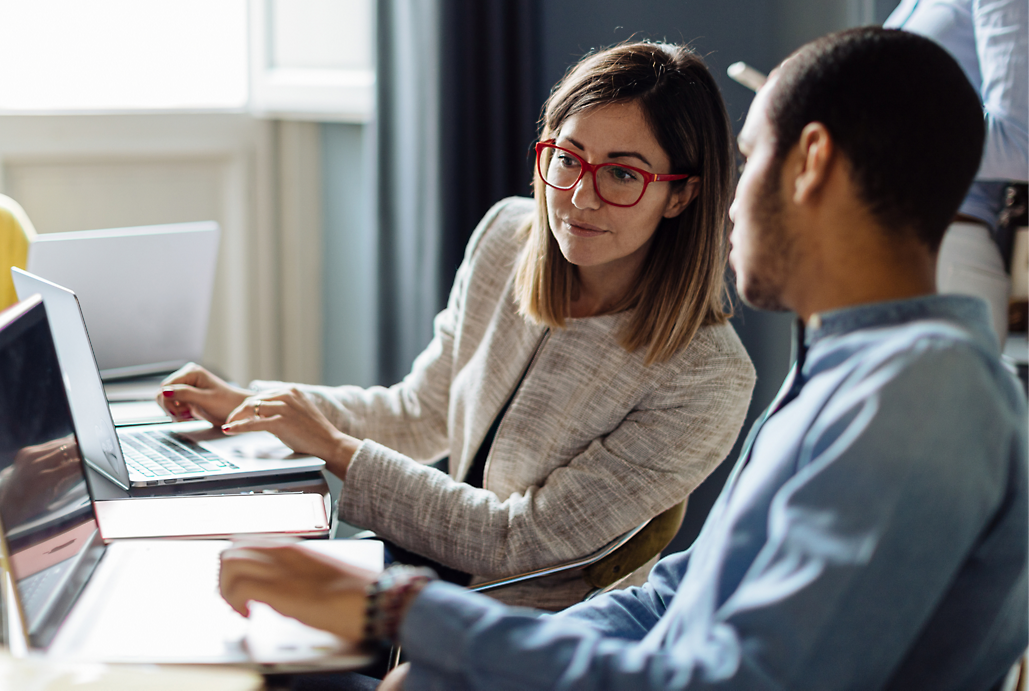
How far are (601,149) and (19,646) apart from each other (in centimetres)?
95

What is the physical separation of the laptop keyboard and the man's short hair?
914 mm

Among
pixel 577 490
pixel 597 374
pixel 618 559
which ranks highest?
pixel 597 374

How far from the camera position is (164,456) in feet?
4.28

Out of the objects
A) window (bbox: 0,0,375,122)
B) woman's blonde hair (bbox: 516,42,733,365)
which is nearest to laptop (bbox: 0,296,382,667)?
woman's blonde hair (bbox: 516,42,733,365)

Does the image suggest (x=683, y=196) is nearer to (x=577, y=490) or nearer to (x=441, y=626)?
(x=577, y=490)

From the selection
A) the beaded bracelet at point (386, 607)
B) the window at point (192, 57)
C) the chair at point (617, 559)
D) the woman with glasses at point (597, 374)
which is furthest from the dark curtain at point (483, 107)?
the beaded bracelet at point (386, 607)

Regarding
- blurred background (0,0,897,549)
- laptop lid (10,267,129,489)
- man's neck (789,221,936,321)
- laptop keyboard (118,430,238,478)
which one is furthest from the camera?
blurred background (0,0,897,549)

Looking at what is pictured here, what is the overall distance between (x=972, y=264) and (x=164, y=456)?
1.57 metres

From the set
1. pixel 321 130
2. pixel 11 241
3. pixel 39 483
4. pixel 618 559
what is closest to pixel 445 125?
pixel 321 130

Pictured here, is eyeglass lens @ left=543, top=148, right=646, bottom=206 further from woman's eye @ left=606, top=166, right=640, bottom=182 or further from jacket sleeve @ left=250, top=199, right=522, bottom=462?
jacket sleeve @ left=250, top=199, right=522, bottom=462

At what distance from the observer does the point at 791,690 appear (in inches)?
25.6

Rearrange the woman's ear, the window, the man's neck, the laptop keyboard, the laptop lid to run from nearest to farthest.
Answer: the man's neck < the laptop lid < the laptop keyboard < the woman's ear < the window

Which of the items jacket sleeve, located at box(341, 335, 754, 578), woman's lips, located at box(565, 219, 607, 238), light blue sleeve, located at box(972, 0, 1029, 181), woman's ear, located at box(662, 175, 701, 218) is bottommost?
jacket sleeve, located at box(341, 335, 754, 578)

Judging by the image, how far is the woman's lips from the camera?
1348 mm
